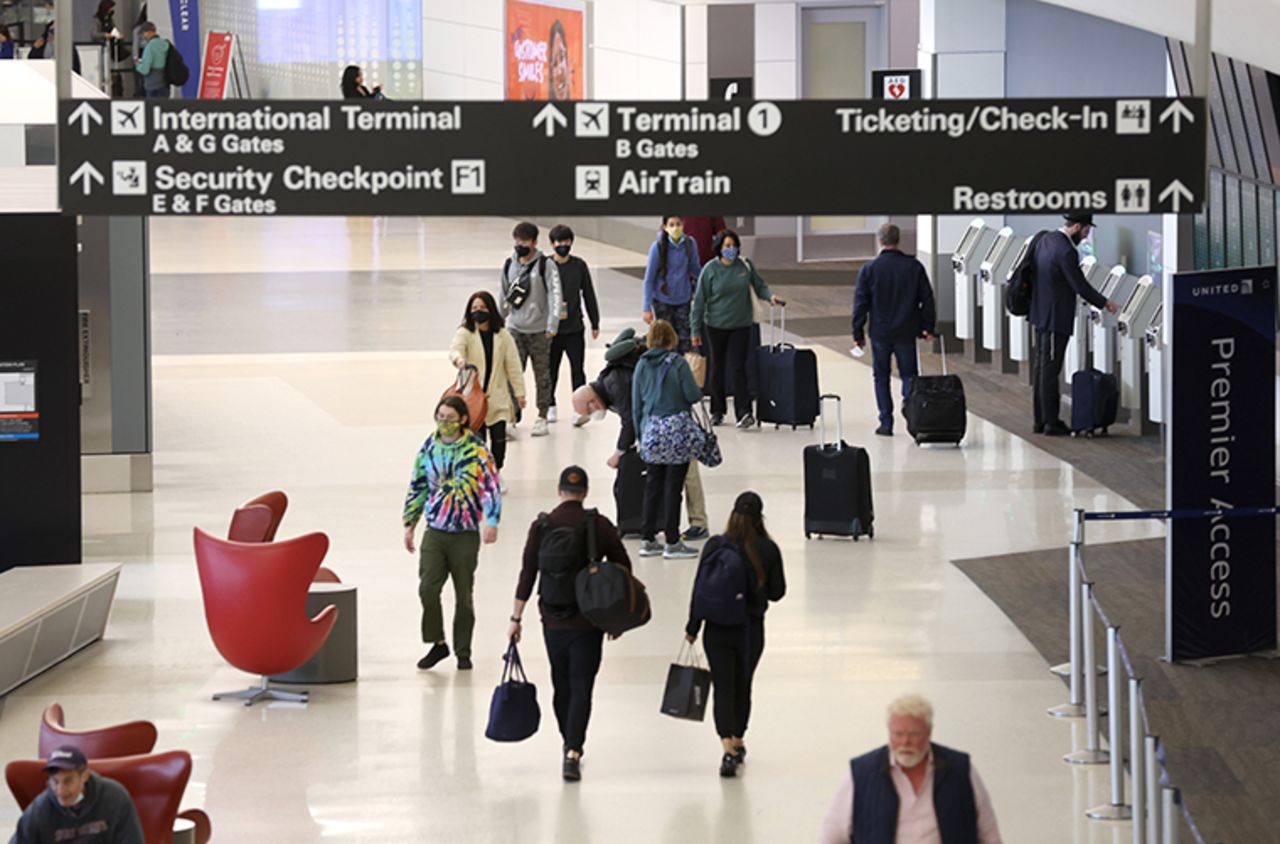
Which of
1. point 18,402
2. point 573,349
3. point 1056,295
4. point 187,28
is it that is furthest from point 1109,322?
point 187,28

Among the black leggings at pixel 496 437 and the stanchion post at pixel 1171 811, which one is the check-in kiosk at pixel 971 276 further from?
the stanchion post at pixel 1171 811

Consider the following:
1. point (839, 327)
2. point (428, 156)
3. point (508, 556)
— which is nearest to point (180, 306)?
point (839, 327)

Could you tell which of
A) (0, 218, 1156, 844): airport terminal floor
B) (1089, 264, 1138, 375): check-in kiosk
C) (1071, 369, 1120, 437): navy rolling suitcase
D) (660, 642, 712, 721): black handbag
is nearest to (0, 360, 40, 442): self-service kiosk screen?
(0, 218, 1156, 844): airport terminal floor

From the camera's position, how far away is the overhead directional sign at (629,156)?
726 cm

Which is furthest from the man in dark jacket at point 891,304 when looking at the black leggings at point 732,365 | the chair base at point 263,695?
the chair base at point 263,695

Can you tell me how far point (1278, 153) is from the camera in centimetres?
1675

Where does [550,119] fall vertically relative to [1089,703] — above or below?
above

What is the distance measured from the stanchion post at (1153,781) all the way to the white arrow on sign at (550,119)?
2.93 meters

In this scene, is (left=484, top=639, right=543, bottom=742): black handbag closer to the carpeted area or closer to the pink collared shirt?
the carpeted area

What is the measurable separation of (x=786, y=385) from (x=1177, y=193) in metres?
10.8

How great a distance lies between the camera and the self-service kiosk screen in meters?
12.5

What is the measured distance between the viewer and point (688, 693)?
31.1 ft

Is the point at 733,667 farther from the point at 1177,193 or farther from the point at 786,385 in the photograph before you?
the point at 786,385

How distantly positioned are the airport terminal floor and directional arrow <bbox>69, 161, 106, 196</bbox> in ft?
9.89
